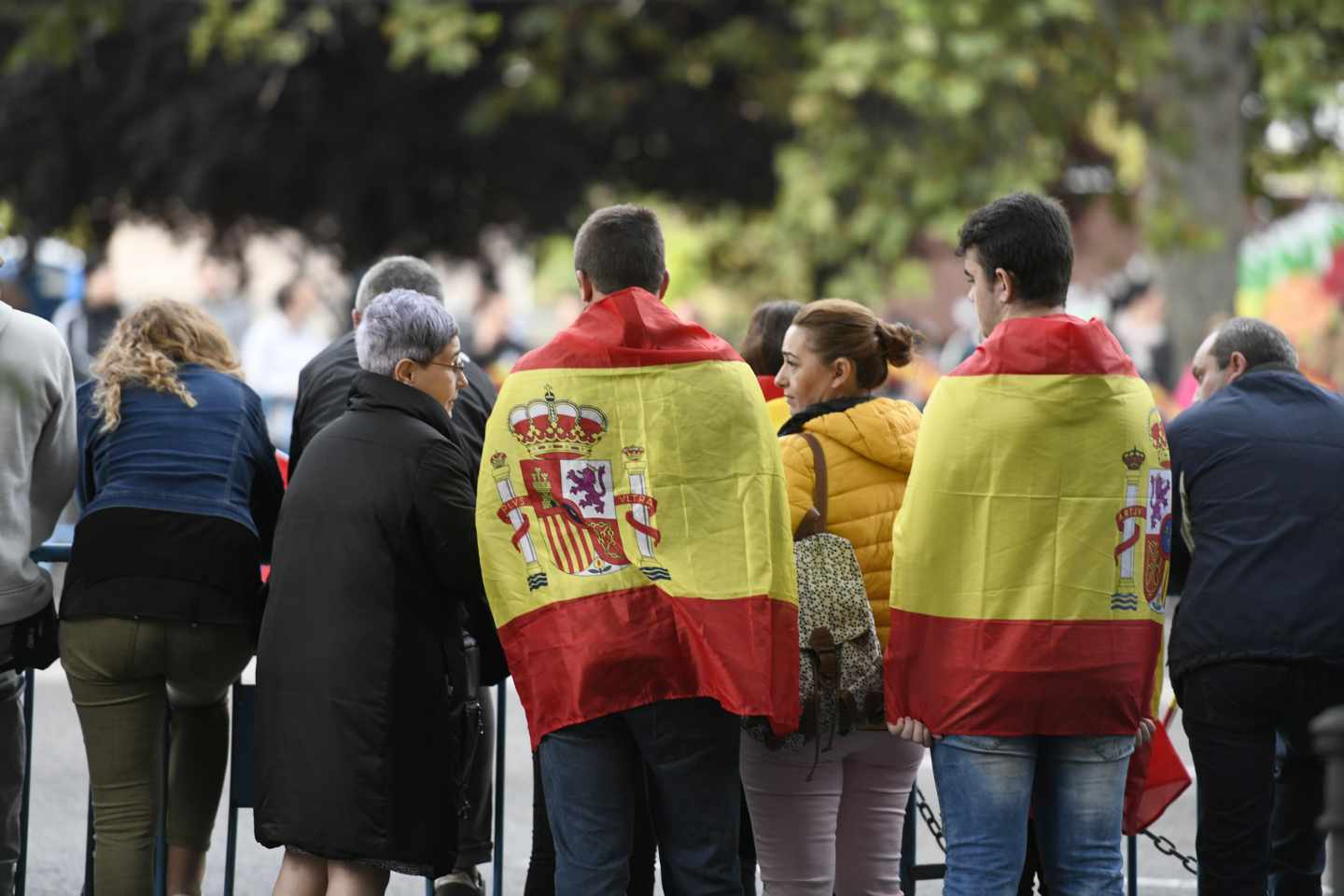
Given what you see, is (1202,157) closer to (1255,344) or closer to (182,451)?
(1255,344)

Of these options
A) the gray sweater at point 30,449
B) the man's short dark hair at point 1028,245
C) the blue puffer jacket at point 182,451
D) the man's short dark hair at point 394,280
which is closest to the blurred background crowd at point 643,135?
the man's short dark hair at point 394,280

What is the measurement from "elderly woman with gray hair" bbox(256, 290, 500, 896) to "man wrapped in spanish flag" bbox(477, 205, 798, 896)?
307mm

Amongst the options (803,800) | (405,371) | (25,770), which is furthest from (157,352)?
(803,800)

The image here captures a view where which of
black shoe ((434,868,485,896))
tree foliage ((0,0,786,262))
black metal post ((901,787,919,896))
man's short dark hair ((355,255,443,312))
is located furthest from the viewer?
tree foliage ((0,0,786,262))

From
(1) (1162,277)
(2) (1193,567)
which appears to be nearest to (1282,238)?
(1) (1162,277)

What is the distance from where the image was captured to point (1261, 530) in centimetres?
519

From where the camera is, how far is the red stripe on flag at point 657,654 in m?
4.64

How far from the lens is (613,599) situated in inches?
185

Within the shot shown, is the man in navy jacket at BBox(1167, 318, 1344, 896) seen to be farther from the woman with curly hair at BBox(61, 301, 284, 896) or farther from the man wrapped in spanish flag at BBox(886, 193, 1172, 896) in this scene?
the woman with curly hair at BBox(61, 301, 284, 896)

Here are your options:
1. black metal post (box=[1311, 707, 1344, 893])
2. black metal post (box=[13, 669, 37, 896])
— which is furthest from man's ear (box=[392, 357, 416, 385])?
black metal post (box=[1311, 707, 1344, 893])

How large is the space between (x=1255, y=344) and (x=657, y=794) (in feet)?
6.64

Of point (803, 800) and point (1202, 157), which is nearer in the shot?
point (803, 800)

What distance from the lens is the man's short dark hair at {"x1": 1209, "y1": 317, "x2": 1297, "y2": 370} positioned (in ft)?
18.0

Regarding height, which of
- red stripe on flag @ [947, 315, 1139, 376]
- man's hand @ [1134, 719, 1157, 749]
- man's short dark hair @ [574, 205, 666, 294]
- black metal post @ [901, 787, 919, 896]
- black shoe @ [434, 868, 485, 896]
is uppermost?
man's short dark hair @ [574, 205, 666, 294]
